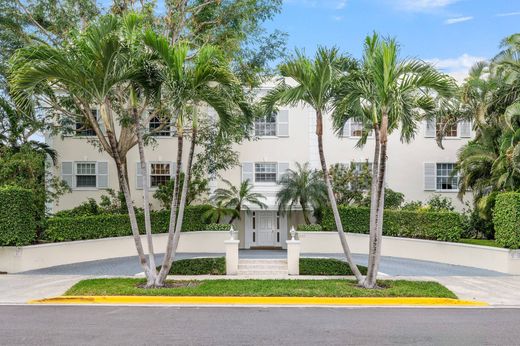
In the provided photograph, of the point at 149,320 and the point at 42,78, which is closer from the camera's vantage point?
the point at 149,320

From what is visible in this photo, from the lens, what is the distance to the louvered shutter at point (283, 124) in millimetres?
25375

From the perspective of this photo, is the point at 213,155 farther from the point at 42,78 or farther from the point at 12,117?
the point at 42,78

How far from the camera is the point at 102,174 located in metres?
25.1

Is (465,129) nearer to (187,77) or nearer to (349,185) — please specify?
(349,185)

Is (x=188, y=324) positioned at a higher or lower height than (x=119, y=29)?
lower

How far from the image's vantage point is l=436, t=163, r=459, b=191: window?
25391mm

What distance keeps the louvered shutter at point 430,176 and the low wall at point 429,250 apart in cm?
640

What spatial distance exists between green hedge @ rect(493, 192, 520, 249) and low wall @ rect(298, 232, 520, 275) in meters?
0.30

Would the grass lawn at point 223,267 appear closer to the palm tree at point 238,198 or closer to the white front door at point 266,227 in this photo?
the palm tree at point 238,198

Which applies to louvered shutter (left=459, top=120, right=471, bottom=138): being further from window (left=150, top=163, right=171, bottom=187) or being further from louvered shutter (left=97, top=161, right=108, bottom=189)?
louvered shutter (left=97, top=161, right=108, bottom=189)

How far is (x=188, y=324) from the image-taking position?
8891 millimetres

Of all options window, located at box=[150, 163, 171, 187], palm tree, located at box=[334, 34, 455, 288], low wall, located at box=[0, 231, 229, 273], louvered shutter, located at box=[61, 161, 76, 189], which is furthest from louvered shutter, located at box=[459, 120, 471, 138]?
louvered shutter, located at box=[61, 161, 76, 189]

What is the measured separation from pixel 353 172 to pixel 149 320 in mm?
15908

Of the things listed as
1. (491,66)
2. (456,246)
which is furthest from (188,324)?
(491,66)
